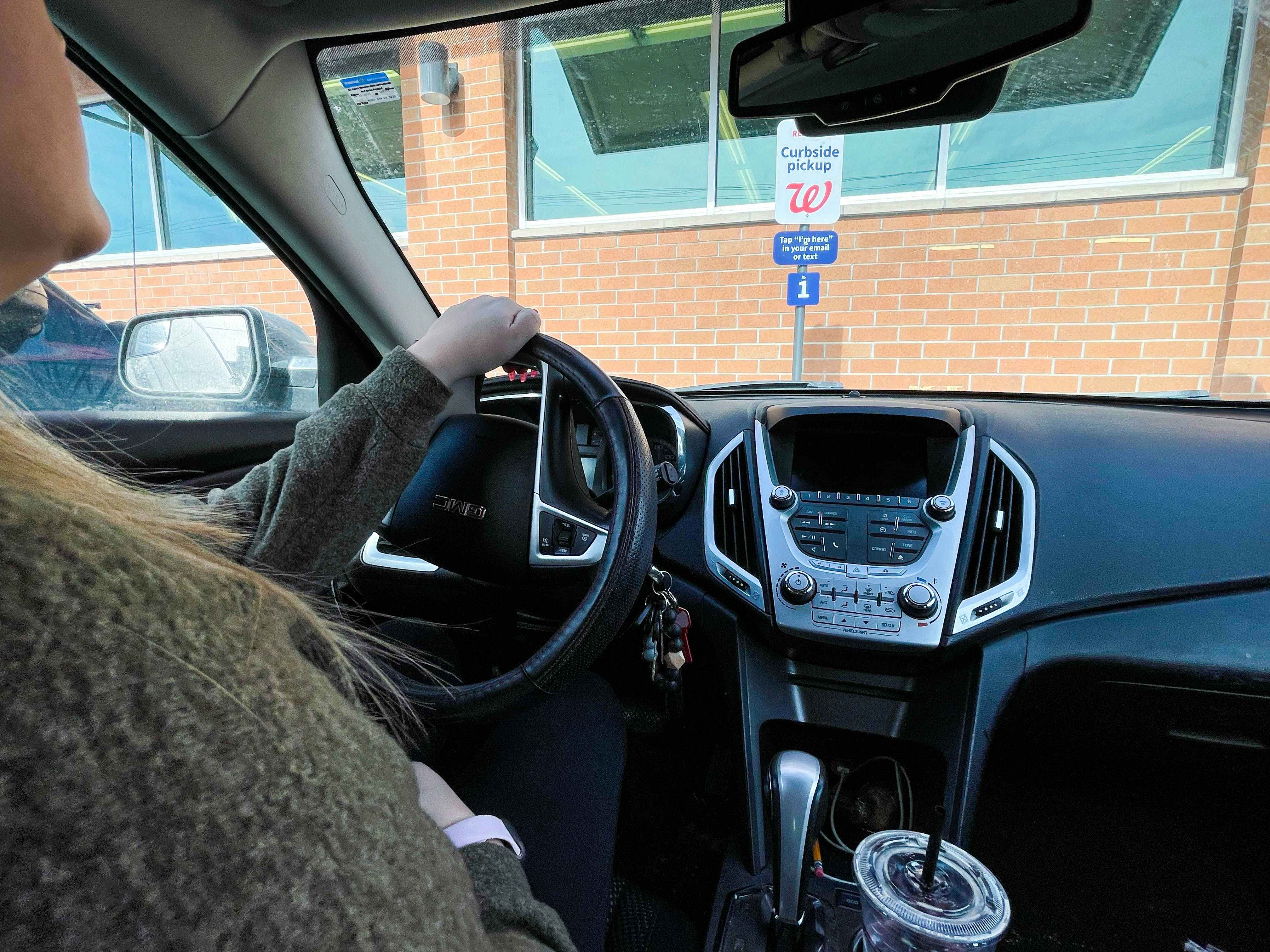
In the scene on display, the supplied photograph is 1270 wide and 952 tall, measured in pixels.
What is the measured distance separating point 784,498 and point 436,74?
4.52ft

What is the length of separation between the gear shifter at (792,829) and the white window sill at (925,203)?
156 centimetres

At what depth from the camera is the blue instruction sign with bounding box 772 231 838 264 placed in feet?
6.73

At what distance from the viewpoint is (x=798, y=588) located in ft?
4.28

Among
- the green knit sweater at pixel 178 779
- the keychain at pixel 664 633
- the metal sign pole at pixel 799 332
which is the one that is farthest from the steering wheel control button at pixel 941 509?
the green knit sweater at pixel 178 779

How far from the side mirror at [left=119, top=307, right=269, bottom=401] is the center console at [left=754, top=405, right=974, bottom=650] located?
1.34 metres

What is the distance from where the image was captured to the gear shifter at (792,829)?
1.20 meters

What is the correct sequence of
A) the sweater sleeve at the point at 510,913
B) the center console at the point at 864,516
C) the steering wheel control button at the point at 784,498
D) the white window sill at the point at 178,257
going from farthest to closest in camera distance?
1. the white window sill at the point at 178,257
2. the steering wheel control button at the point at 784,498
3. the center console at the point at 864,516
4. the sweater sleeve at the point at 510,913

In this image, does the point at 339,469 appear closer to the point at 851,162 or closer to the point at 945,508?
the point at 945,508

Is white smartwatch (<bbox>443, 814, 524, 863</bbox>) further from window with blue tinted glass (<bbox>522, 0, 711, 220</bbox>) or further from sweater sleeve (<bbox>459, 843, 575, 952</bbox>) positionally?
window with blue tinted glass (<bbox>522, 0, 711, 220</bbox>)

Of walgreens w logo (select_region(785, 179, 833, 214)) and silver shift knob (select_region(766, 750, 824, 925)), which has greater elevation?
walgreens w logo (select_region(785, 179, 833, 214))

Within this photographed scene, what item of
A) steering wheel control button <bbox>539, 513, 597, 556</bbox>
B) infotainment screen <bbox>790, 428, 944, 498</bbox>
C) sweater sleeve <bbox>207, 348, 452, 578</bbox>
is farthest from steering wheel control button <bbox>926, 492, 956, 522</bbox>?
sweater sleeve <bbox>207, 348, 452, 578</bbox>

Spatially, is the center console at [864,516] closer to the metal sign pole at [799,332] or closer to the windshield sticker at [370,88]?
the metal sign pole at [799,332]

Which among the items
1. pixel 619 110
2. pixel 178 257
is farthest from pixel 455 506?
pixel 619 110

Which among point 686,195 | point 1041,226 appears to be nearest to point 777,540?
point 1041,226
